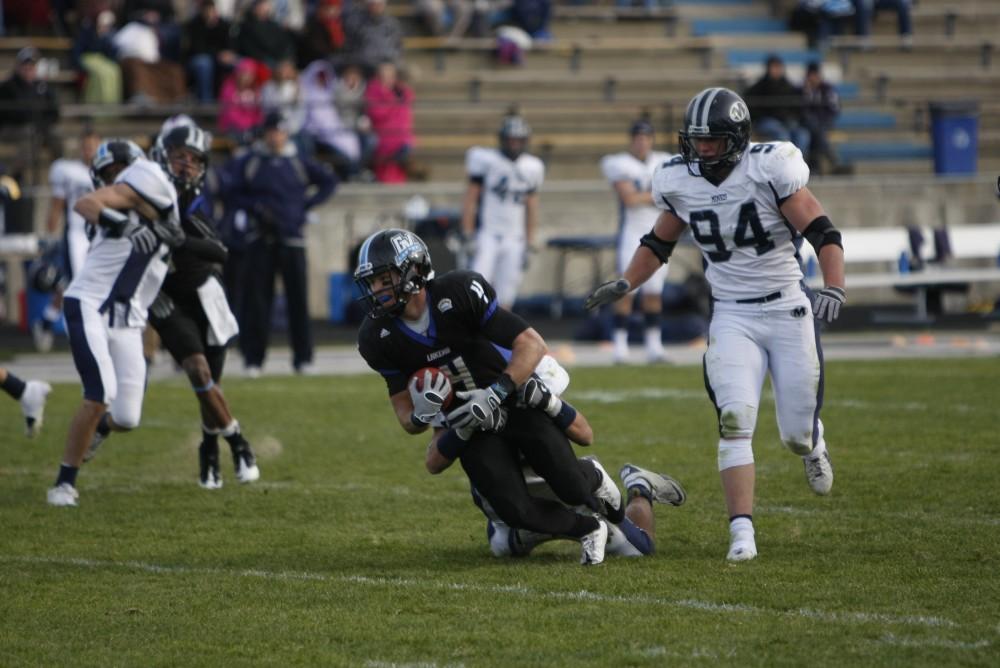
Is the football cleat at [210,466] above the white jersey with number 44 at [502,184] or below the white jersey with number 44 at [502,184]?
below

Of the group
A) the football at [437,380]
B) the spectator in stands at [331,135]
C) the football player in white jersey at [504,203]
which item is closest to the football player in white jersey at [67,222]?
the football player in white jersey at [504,203]

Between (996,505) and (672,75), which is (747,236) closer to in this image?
(996,505)

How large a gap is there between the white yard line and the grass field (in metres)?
0.01

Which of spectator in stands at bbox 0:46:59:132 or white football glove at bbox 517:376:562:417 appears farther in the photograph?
spectator in stands at bbox 0:46:59:132

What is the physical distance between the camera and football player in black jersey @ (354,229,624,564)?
18.9ft

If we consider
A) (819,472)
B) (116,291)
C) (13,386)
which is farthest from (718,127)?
(13,386)

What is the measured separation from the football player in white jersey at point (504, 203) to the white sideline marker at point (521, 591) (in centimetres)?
772

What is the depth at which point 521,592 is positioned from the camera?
541 centimetres

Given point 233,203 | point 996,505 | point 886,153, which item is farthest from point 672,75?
point 996,505

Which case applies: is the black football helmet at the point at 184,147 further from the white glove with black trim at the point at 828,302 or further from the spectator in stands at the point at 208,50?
the spectator in stands at the point at 208,50

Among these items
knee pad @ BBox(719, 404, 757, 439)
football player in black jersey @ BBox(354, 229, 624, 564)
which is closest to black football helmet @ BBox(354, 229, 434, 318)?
football player in black jersey @ BBox(354, 229, 624, 564)

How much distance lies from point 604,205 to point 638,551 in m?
12.3

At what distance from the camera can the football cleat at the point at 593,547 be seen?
5852mm

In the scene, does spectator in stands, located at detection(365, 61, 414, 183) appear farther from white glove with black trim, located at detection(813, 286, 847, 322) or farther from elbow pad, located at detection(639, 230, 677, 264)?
white glove with black trim, located at detection(813, 286, 847, 322)
